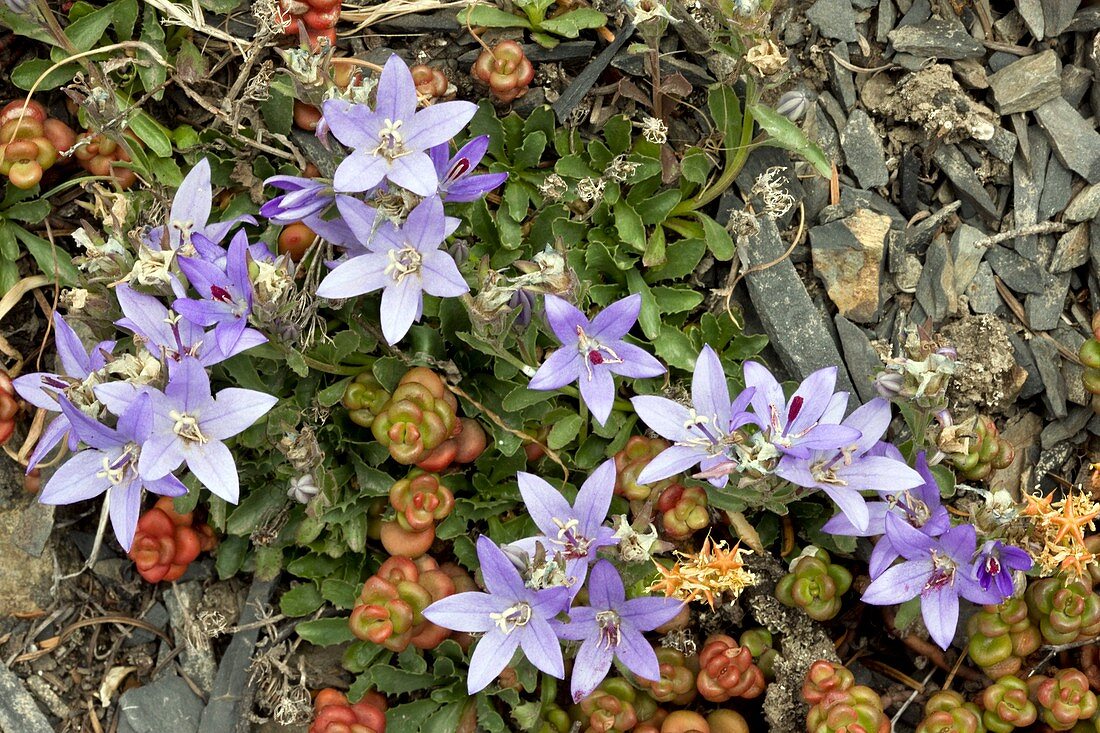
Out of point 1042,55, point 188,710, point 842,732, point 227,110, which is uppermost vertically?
point 1042,55

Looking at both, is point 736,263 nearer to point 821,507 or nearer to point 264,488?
point 821,507

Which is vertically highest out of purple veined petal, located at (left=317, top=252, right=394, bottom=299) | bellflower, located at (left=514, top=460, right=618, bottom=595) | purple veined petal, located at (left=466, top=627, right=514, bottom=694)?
purple veined petal, located at (left=317, top=252, right=394, bottom=299)

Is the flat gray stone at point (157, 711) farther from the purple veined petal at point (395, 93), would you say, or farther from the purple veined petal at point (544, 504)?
the purple veined petal at point (395, 93)

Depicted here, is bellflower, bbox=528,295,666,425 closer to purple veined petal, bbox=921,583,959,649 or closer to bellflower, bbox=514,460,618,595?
bellflower, bbox=514,460,618,595

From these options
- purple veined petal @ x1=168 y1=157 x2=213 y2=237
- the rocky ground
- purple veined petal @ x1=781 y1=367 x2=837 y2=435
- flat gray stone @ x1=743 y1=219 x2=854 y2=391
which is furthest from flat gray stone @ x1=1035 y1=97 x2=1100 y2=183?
purple veined petal @ x1=168 y1=157 x2=213 y2=237

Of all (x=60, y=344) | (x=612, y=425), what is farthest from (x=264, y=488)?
(x=612, y=425)
